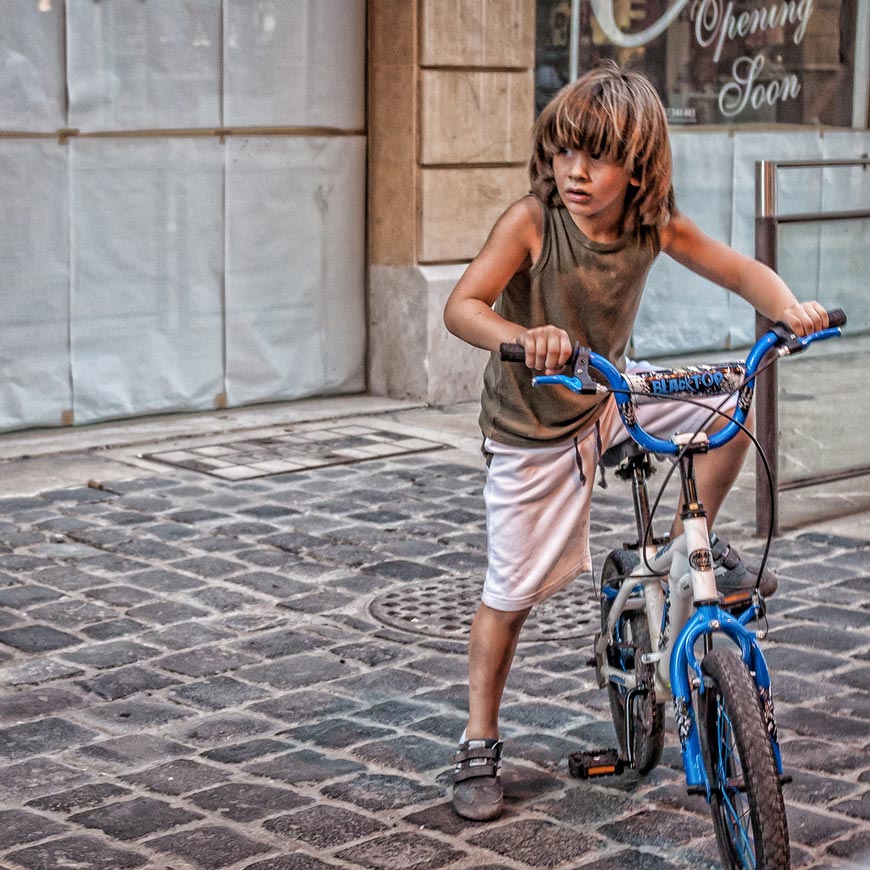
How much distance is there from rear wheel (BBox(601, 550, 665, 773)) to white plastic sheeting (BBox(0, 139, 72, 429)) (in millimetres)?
5026

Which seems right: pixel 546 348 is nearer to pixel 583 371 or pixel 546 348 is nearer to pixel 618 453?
pixel 583 371

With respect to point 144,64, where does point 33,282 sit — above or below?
below

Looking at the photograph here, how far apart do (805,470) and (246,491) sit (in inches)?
93.4

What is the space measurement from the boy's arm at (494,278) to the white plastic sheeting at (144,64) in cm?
526

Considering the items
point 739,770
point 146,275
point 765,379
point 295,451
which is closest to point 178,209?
point 146,275

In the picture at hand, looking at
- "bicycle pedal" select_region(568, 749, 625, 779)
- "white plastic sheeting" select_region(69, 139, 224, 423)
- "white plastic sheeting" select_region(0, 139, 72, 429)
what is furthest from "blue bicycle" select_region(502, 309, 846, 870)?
"white plastic sheeting" select_region(69, 139, 224, 423)

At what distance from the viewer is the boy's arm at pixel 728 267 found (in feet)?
12.5

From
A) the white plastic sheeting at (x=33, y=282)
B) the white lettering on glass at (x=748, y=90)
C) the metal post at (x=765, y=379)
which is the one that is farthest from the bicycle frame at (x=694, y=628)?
the white lettering on glass at (x=748, y=90)

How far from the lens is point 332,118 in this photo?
31.8ft

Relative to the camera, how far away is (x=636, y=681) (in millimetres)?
4051

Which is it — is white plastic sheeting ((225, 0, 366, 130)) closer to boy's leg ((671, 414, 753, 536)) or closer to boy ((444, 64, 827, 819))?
boy ((444, 64, 827, 819))

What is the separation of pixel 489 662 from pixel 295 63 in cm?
595

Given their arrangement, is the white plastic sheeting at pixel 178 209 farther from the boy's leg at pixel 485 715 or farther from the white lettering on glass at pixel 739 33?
the boy's leg at pixel 485 715

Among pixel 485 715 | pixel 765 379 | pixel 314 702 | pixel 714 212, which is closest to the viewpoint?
pixel 485 715
